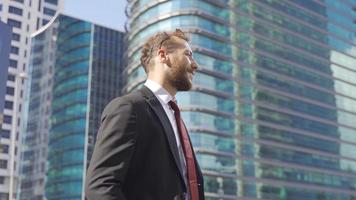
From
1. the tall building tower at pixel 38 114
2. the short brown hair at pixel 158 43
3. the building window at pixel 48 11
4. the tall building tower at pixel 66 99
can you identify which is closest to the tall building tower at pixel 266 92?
the tall building tower at pixel 66 99

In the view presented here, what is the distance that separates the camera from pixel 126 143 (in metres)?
2.25

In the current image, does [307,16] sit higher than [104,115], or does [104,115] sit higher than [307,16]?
[307,16]

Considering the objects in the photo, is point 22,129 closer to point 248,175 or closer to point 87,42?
point 87,42

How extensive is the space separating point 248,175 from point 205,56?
17.8 metres

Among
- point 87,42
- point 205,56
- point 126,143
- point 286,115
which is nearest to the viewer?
point 126,143

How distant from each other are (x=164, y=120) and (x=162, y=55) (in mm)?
377

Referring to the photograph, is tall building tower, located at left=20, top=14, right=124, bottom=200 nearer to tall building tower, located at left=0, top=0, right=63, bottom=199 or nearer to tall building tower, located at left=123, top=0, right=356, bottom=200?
tall building tower, located at left=0, top=0, right=63, bottom=199

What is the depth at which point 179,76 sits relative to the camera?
263 cm

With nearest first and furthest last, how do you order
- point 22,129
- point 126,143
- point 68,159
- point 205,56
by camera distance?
1. point 126,143
2. point 205,56
3. point 68,159
4. point 22,129

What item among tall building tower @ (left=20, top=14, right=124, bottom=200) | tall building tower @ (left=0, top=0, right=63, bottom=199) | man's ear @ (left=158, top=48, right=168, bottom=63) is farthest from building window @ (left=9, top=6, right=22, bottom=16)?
man's ear @ (left=158, top=48, right=168, bottom=63)

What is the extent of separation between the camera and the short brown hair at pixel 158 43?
2678mm

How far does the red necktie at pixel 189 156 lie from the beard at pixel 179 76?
97mm

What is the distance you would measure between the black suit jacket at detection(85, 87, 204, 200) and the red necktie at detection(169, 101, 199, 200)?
7 cm

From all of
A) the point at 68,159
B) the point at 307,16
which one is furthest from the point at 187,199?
the point at 307,16
